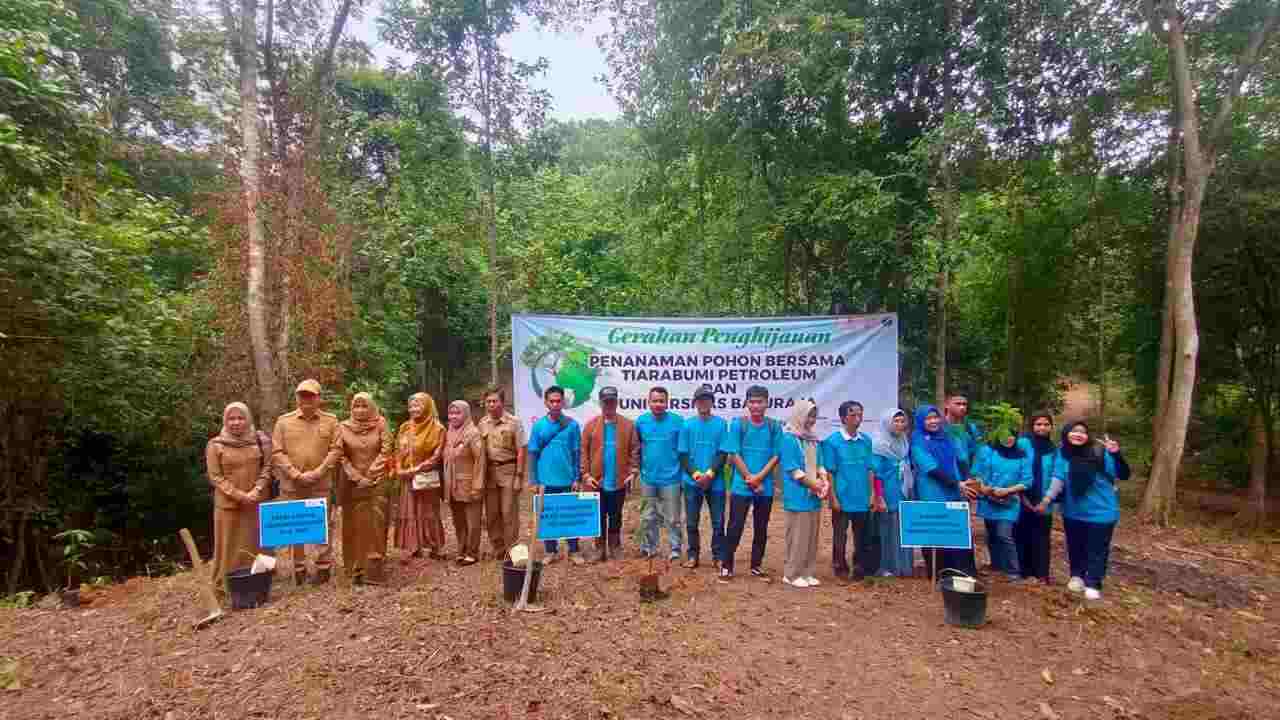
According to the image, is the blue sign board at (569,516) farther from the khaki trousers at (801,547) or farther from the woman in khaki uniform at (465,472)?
the khaki trousers at (801,547)

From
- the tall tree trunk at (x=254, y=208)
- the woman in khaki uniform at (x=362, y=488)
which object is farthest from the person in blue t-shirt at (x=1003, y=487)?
the tall tree trunk at (x=254, y=208)

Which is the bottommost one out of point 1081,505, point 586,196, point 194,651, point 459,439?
point 194,651

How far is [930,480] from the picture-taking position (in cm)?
533

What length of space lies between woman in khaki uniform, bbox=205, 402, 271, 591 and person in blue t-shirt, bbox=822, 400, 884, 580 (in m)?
4.21

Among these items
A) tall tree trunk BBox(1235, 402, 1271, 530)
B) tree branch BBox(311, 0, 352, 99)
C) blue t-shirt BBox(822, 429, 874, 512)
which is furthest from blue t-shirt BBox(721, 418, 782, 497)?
tall tree trunk BBox(1235, 402, 1271, 530)

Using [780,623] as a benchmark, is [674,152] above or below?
above

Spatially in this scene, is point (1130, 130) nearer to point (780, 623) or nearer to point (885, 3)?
point (885, 3)

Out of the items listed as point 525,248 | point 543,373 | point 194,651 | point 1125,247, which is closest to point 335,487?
point 194,651

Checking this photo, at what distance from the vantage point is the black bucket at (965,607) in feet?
14.9

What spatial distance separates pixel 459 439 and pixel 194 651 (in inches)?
85.0

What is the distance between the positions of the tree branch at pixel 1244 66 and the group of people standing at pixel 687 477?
4.97 metres

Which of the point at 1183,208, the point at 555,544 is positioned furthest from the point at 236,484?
the point at 1183,208

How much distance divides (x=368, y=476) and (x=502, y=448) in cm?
101

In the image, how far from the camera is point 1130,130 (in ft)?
29.1
